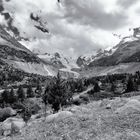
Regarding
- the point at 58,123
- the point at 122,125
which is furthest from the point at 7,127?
the point at 122,125

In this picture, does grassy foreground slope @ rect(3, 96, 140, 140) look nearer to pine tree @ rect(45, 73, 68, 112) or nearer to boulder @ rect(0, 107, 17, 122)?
pine tree @ rect(45, 73, 68, 112)

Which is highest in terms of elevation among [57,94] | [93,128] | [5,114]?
[57,94]

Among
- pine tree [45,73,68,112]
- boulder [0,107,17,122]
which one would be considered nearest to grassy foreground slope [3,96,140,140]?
pine tree [45,73,68,112]

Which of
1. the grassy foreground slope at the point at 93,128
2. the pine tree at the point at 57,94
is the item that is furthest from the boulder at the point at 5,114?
the grassy foreground slope at the point at 93,128

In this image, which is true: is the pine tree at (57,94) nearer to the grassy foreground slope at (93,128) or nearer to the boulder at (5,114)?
the grassy foreground slope at (93,128)

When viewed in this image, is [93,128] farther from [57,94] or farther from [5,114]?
[5,114]

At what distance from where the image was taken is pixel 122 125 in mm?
30172

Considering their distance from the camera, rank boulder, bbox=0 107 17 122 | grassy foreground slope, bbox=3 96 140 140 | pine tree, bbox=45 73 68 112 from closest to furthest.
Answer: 1. grassy foreground slope, bbox=3 96 140 140
2. pine tree, bbox=45 73 68 112
3. boulder, bbox=0 107 17 122

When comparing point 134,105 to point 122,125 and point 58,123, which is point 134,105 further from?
point 58,123

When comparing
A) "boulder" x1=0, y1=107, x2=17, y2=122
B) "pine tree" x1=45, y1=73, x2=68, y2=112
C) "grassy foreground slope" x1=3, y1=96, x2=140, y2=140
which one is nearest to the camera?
"grassy foreground slope" x1=3, y1=96, x2=140, y2=140

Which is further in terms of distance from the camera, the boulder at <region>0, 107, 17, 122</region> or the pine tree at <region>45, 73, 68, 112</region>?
the boulder at <region>0, 107, 17, 122</region>

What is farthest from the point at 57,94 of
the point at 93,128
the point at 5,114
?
the point at 93,128

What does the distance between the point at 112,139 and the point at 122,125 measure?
17.4 ft

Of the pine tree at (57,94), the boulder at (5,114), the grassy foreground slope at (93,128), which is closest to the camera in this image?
the grassy foreground slope at (93,128)
